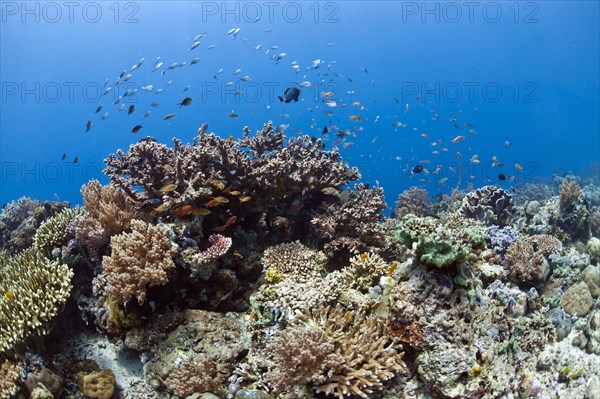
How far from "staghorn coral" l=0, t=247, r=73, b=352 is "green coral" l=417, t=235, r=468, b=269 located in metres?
4.65

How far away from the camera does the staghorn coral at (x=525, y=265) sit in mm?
6562

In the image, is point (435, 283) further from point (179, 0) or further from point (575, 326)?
point (179, 0)

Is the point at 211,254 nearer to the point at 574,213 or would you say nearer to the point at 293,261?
the point at 293,261

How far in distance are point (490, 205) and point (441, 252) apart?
6197 mm

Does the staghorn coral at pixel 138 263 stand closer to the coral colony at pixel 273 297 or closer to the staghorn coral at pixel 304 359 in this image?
the coral colony at pixel 273 297

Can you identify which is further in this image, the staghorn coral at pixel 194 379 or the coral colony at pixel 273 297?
the staghorn coral at pixel 194 379

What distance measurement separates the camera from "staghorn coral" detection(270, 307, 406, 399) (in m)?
3.91

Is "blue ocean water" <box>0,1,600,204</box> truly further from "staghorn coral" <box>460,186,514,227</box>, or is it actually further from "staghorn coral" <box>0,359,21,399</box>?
"staghorn coral" <box>0,359,21,399</box>

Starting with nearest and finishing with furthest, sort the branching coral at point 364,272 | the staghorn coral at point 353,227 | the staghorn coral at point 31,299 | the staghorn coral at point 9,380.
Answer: the staghorn coral at point 9,380, the staghorn coral at point 31,299, the branching coral at point 364,272, the staghorn coral at point 353,227

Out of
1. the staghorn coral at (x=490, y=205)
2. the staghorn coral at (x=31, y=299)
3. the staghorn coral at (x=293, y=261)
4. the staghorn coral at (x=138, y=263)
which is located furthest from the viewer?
the staghorn coral at (x=490, y=205)

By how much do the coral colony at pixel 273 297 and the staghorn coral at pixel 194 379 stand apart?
0.02 m

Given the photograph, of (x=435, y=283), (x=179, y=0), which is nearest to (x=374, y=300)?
(x=435, y=283)

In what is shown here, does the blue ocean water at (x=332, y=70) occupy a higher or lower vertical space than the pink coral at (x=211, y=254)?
higher

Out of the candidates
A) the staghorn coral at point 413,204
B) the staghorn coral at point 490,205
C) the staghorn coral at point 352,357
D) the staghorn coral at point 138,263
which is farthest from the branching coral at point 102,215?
the staghorn coral at point 413,204
